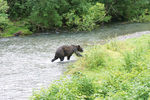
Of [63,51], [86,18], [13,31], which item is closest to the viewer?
[63,51]

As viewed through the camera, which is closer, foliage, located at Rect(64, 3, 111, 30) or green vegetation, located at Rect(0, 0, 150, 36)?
foliage, located at Rect(64, 3, 111, 30)

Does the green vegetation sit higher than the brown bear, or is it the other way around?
the green vegetation

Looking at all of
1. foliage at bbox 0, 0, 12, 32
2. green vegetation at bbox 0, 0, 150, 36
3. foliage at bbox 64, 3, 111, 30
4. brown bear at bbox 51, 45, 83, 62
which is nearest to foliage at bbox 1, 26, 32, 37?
green vegetation at bbox 0, 0, 150, 36

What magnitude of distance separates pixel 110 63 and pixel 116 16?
1113 inches

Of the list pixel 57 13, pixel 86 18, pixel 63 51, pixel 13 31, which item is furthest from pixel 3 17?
pixel 63 51

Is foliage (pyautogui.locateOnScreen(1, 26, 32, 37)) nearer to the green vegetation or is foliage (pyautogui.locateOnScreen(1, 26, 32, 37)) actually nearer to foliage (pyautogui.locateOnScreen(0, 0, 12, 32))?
the green vegetation

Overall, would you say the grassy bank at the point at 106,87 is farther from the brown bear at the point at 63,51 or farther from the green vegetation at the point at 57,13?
the green vegetation at the point at 57,13

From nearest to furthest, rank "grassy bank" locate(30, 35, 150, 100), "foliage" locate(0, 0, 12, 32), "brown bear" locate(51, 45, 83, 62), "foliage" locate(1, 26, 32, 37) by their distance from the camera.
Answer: "grassy bank" locate(30, 35, 150, 100), "brown bear" locate(51, 45, 83, 62), "foliage" locate(0, 0, 12, 32), "foliage" locate(1, 26, 32, 37)

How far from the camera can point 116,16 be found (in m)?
37.3

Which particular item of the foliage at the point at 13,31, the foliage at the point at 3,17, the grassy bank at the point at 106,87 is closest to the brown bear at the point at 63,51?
the grassy bank at the point at 106,87

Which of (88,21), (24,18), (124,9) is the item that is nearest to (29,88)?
(88,21)

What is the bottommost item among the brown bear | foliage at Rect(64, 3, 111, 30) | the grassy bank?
the brown bear

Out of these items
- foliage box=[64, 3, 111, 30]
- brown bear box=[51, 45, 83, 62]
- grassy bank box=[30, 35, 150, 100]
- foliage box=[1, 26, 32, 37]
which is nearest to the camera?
grassy bank box=[30, 35, 150, 100]

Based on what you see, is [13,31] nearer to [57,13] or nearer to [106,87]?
[57,13]
